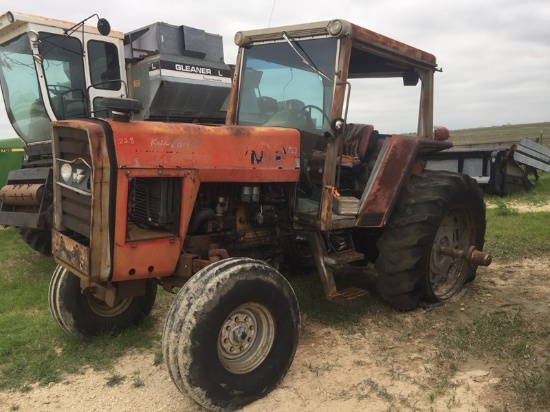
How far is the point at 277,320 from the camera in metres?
3.30

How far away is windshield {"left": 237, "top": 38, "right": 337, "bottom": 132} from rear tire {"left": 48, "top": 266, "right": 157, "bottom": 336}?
1.77m

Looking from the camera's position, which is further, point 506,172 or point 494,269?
point 506,172

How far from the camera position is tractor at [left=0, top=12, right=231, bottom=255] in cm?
646

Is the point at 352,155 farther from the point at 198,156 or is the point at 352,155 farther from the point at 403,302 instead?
the point at 198,156

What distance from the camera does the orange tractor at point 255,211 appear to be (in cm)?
306

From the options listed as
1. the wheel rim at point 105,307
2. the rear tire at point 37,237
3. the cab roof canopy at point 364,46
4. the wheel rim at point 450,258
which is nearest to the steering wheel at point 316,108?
the cab roof canopy at point 364,46

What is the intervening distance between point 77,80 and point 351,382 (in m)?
6.13

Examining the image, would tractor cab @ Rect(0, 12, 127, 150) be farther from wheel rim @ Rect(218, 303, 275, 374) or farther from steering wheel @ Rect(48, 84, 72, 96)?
wheel rim @ Rect(218, 303, 275, 374)

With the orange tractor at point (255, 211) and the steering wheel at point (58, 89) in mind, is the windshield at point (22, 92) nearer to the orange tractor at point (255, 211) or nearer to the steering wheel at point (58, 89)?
the steering wheel at point (58, 89)

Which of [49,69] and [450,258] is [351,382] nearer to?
[450,258]

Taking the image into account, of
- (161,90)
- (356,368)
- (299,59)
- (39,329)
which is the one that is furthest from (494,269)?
(161,90)

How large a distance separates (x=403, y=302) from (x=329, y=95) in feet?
6.10

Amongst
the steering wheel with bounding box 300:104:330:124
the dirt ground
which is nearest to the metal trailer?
the dirt ground

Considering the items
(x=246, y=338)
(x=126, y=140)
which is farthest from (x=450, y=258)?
(x=126, y=140)
